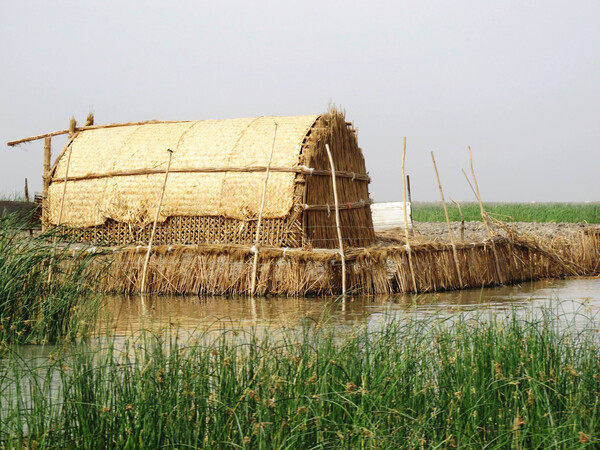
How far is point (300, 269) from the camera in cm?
1152

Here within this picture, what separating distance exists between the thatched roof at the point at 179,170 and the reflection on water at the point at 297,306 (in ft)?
7.29

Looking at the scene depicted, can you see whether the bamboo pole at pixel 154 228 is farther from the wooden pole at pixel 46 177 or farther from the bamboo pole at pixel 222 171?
the wooden pole at pixel 46 177

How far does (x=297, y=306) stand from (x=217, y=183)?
3.91 metres

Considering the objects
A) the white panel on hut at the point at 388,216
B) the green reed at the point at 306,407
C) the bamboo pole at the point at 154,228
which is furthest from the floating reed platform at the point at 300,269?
the white panel on hut at the point at 388,216

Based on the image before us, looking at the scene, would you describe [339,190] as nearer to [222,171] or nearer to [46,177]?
[222,171]

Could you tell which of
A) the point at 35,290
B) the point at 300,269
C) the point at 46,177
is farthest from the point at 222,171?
the point at 35,290

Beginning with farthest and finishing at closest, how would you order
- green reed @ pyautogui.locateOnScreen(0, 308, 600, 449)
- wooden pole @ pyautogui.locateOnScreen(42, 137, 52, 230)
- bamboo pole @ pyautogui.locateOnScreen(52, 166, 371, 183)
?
wooden pole @ pyautogui.locateOnScreen(42, 137, 52, 230)
bamboo pole @ pyautogui.locateOnScreen(52, 166, 371, 183)
green reed @ pyautogui.locateOnScreen(0, 308, 600, 449)

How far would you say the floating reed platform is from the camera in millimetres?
11500

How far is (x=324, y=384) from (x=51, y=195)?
516 inches

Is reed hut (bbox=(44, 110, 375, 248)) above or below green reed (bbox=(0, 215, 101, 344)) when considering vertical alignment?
above

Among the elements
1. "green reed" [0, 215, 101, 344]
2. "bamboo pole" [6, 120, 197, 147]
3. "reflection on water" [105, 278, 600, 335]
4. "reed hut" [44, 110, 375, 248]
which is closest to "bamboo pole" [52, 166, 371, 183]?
"reed hut" [44, 110, 375, 248]

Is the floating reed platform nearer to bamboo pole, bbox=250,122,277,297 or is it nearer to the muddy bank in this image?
bamboo pole, bbox=250,122,277,297

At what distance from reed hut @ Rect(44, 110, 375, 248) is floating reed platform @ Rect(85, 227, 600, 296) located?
0.53 metres

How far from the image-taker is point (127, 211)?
47.4 feet
